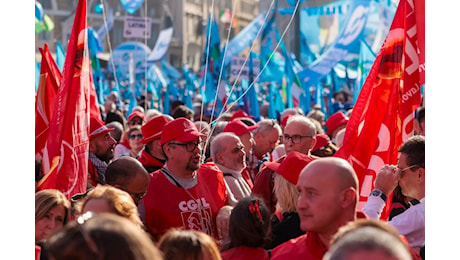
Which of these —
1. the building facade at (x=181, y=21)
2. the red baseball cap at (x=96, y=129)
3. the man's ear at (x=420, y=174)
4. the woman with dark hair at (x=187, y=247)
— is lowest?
the woman with dark hair at (x=187, y=247)

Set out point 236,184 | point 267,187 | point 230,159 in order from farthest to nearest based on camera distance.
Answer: point 230,159
point 236,184
point 267,187

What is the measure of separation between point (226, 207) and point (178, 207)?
34 cm

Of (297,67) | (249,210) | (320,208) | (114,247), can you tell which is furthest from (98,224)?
(297,67)

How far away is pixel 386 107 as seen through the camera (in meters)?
6.21

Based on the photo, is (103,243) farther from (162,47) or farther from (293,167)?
(162,47)

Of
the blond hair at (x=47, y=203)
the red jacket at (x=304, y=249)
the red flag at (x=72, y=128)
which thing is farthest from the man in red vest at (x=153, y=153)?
the red jacket at (x=304, y=249)

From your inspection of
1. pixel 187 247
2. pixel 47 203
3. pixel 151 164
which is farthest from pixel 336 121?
pixel 187 247

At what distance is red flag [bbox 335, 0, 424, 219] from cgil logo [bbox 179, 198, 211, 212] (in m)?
1.01

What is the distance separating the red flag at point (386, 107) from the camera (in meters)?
6.08

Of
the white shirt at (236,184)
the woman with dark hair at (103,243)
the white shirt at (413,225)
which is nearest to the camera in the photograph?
the woman with dark hair at (103,243)

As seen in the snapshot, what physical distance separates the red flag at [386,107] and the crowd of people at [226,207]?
15.9 inches

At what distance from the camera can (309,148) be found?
783cm

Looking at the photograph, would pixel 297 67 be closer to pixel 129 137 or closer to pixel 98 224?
pixel 129 137

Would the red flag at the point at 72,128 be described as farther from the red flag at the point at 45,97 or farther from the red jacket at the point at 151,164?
the red flag at the point at 45,97
